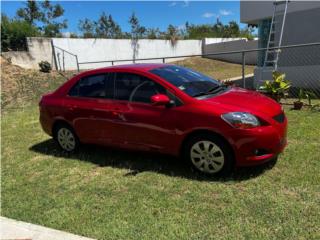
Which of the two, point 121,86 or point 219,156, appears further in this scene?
point 121,86

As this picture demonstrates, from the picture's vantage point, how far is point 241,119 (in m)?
4.39

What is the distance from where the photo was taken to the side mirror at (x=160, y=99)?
15.5 ft

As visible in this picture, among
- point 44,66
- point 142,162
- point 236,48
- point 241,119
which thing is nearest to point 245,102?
point 241,119

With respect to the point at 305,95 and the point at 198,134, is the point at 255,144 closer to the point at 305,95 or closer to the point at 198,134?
the point at 198,134

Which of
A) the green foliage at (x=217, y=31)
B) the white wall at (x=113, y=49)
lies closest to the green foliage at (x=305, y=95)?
the white wall at (x=113, y=49)

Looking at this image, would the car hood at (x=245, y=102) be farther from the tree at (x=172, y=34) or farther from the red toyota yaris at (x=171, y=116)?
the tree at (x=172, y=34)

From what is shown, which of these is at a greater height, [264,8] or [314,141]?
[264,8]

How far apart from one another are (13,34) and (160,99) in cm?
1809

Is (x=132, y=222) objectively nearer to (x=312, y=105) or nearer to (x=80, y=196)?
(x=80, y=196)

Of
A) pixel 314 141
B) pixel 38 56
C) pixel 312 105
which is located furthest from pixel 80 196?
pixel 38 56

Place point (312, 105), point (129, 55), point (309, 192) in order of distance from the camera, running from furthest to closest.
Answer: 1. point (129, 55)
2. point (312, 105)
3. point (309, 192)

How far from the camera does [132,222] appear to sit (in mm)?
3750

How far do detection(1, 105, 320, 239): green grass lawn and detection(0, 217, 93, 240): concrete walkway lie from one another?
116mm

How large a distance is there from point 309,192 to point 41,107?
193 inches
